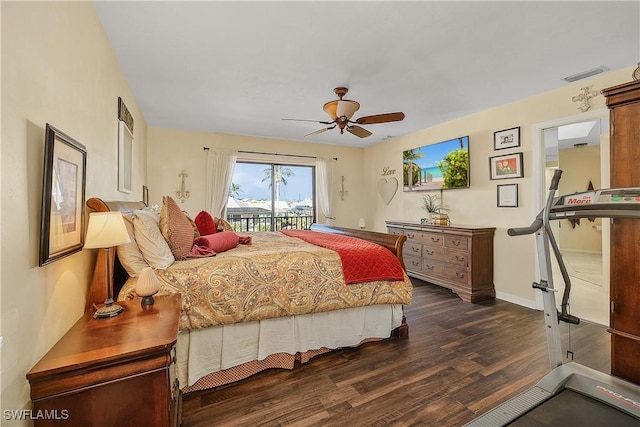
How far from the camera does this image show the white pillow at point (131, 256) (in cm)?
172

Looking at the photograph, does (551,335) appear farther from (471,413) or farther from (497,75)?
(497,75)

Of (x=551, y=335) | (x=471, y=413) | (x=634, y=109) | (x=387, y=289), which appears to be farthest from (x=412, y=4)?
(x=471, y=413)

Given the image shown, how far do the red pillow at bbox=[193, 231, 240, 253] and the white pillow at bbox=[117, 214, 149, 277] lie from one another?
539mm

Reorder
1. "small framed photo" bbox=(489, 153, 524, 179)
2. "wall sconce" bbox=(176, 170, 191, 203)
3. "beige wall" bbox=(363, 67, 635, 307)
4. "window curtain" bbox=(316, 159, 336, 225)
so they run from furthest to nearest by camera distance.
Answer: "window curtain" bbox=(316, 159, 336, 225), "wall sconce" bbox=(176, 170, 191, 203), "small framed photo" bbox=(489, 153, 524, 179), "beige wall" bbox=(363, 67, 635, 307)

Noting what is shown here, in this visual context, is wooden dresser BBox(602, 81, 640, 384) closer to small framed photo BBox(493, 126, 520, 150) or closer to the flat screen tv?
small framed photo BBox(493, 126, 520, 150)

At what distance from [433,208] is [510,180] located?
1262 mm

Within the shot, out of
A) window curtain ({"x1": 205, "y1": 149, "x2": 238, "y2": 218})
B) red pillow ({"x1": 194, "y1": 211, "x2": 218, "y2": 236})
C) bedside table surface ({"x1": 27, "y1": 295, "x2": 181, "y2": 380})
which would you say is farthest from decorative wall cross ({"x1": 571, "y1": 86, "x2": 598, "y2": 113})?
window curtain ({"x1": 205, "y1": 149, "x2": 238, "y2": 218})

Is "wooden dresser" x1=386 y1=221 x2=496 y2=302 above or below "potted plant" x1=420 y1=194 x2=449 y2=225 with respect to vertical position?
below

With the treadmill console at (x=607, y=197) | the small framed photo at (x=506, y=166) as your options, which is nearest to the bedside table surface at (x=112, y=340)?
the treadmill console at (x=607, y=197)

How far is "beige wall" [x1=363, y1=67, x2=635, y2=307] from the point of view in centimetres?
322

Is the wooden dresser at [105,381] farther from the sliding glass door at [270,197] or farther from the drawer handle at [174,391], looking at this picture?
the sliding glass door at [270,197]

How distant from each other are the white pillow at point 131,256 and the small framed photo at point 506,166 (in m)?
4.14

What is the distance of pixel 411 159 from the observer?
5.21 metres

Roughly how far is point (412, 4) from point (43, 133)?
2.17 m
